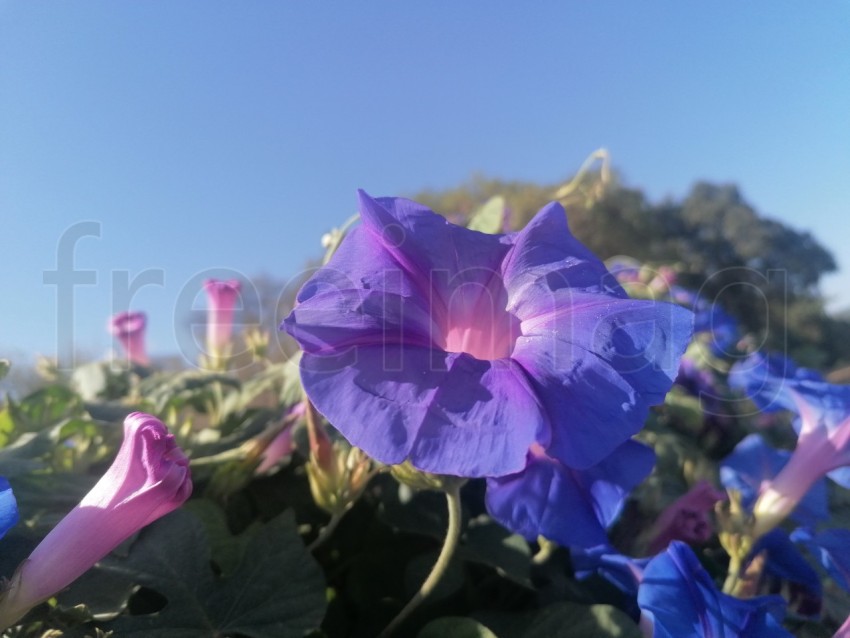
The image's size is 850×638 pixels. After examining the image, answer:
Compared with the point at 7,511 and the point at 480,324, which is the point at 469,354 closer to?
the point at 480,324

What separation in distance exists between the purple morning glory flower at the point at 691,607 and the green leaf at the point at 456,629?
0.12m

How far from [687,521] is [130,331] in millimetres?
1069

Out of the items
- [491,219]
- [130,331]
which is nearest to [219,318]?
[130,331]

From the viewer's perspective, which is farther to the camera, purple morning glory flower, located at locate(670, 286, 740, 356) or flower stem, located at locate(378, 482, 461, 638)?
purple morning glory flower, located at locate(670, 286, 740, 356)

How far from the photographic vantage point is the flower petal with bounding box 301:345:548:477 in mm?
396

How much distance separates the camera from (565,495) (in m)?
0.54

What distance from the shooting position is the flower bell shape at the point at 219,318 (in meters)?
1.12

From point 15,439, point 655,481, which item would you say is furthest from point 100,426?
point 655,481

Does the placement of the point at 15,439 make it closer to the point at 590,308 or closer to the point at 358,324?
the point at 358,324

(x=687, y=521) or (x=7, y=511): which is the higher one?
(x=7, y=511)

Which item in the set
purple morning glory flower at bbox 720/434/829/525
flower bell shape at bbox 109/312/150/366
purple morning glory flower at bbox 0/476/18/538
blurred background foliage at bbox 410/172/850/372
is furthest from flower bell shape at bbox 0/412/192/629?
blurred background foliage at bbox 410/172/850/372

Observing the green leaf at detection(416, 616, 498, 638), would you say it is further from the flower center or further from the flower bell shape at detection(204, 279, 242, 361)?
the flower bell shape at detection(204, 279, 242, 361)

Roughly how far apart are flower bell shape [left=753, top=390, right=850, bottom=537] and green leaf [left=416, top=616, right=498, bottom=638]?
0.32m

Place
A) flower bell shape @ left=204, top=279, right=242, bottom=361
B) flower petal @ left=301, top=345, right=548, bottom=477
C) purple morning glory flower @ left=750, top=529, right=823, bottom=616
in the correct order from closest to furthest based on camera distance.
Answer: flower petal @ left=301, top=345, right=548, bottom=477, purple morning glory flower @ left=750, top=529, right=823, bottom=616, flower bell shape @ left=204, top=279, right=242, bottom=361
